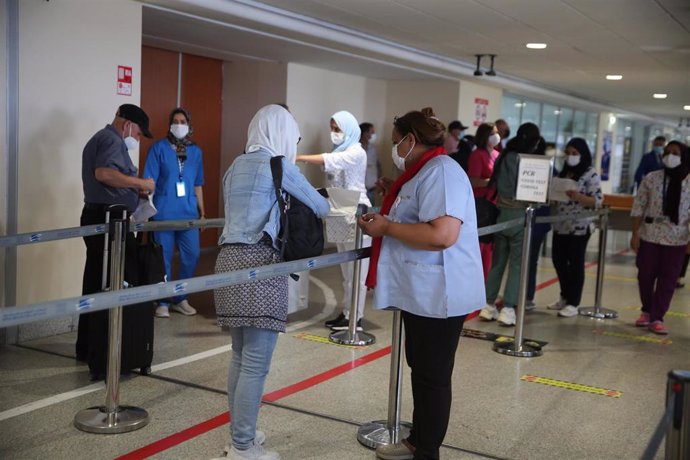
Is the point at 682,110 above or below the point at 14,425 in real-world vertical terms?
above

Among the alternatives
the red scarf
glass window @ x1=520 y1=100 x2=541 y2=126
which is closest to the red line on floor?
the red scarf

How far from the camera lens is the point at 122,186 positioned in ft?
16.2

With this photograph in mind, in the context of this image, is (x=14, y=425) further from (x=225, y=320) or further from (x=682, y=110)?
(x=682, y=110)

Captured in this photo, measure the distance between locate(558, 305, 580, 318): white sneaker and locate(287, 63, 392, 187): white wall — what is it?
4.10 metres

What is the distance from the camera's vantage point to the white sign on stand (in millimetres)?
6195

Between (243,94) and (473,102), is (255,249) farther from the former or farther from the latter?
(473,102)

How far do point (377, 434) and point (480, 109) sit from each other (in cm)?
907

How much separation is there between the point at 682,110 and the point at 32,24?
52.6ft

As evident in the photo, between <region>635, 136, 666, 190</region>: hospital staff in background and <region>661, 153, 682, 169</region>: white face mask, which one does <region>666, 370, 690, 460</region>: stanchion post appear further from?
<region>635, 136, 666, 190</region>: hospital staff in background

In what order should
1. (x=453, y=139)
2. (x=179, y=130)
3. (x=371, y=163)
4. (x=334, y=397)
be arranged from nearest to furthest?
(x=334, y=397) < (x=179, y=130) < (x=453, y=139) < (x=371, y=163)

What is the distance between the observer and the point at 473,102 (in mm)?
12062

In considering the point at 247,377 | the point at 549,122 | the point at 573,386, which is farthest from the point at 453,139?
the point at 549,122

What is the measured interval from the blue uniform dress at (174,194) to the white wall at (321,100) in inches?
133

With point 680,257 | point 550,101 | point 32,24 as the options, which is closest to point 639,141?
point 550,101
